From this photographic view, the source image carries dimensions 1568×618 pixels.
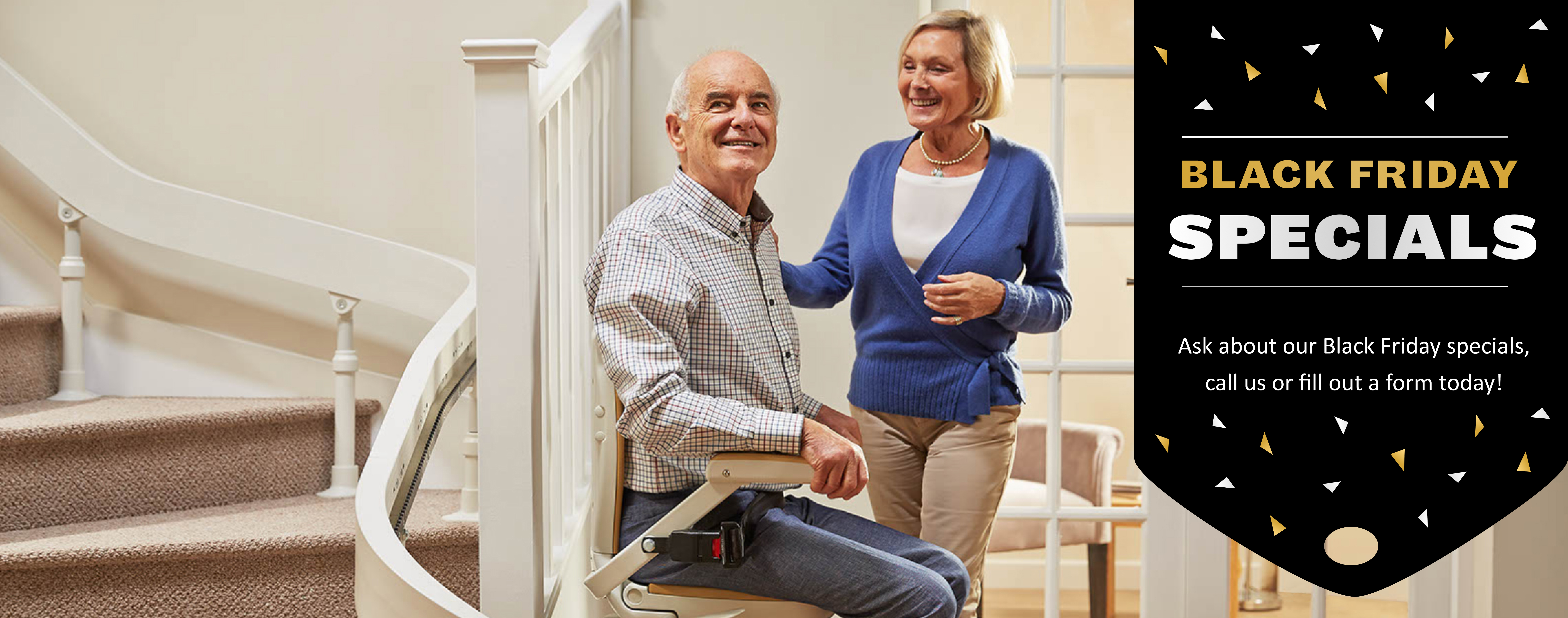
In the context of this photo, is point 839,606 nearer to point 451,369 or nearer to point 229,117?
point 451,369

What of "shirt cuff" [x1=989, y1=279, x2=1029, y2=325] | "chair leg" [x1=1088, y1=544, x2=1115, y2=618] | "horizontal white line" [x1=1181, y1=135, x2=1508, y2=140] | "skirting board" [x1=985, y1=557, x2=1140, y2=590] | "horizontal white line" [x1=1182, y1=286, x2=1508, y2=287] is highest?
"horizontal white line" [x1=1181, y1=135, x2=1508, y2=140]

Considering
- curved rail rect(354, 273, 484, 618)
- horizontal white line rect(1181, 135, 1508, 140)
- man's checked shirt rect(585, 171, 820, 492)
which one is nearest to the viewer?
curved rail rect(354, 273, 484, 618)

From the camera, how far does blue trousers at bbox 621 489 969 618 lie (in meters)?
1.54

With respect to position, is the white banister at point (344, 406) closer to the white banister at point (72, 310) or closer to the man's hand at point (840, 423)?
the white banister at point (72, 310)

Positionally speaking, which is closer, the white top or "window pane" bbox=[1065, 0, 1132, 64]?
the white top

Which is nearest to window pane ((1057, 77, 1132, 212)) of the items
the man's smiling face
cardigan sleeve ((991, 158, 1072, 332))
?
cardigan sleeve ((991, 158, 1072, 332))

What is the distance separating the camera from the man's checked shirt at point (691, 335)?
1476 millimetres

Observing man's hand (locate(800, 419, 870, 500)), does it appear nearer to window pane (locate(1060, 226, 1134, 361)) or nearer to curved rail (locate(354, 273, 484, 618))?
curved rail (locate(354, 273, 484, 618))

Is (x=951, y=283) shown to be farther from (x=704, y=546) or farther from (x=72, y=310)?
(x=72, y=310)

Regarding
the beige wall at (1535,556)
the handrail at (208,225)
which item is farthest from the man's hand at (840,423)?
the beige wall at (1535,556)

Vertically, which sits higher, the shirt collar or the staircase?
the shirt collar

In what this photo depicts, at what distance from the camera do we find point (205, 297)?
8.73 feet

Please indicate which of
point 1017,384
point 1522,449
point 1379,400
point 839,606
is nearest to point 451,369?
point 839,606

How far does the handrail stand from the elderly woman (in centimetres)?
96
